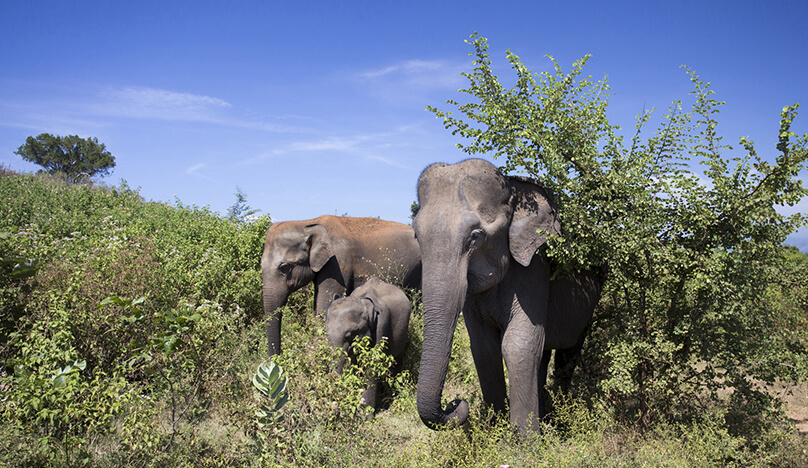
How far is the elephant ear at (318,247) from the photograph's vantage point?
33.8 ft

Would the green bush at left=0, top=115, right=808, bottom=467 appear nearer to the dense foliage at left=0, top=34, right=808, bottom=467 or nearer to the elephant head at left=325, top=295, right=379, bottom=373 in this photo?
the dense foliage at left=0, top=34, right=808, bottom=467

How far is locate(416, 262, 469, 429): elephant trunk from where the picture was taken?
178 inches

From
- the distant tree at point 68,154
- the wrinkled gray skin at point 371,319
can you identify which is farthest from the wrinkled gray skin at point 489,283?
the distant tree at point 68,154

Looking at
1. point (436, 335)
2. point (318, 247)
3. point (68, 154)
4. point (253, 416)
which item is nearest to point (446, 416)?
point (436, 335)

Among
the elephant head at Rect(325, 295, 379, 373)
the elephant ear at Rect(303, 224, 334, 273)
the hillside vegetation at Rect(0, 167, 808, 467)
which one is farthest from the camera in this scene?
the elephant ear at Rect(303, 224, 334, 273)

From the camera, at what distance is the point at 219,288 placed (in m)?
10.9

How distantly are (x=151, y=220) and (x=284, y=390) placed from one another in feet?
48.8

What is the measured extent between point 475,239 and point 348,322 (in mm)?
3194

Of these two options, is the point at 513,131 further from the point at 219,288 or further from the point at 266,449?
the point at 219,288

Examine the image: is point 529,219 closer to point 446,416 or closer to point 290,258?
point 446,416

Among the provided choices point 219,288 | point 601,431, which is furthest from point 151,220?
point 601,431

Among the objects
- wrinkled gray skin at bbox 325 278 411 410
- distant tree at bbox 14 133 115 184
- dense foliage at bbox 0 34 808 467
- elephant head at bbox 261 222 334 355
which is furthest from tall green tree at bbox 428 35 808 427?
distant tree at bbox 14 133 115 184

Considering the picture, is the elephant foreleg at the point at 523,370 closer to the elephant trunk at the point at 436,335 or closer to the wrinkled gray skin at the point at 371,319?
the elephant trunk at the point at 436,335

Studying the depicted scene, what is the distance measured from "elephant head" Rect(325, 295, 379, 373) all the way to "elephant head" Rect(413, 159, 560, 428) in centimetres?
266
